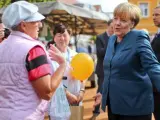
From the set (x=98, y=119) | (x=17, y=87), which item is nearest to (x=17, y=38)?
(x=17, y=87)

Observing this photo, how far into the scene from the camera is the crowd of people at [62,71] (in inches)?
114

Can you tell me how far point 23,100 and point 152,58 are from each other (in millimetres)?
1226

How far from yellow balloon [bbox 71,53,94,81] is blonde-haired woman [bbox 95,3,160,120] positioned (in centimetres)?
85

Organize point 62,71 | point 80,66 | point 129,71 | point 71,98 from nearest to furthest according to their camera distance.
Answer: point 62,71
point 129,71
point 71,98
point 80,66

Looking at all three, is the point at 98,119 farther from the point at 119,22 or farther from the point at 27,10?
the point at 27,10

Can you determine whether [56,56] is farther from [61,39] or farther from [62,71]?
[61,39]

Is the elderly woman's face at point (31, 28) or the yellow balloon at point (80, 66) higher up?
the elderly woman's face at point (31, 28)

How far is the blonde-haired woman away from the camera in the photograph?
3.59 m

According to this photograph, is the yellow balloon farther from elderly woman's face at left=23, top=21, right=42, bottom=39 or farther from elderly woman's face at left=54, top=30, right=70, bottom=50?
elderly woman's face at left=23, top=21, right=42, bottom=39

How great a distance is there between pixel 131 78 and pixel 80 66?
1201 mm

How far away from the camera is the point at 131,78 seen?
11.9 feet

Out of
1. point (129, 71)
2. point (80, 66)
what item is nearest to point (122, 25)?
point (129, 71)

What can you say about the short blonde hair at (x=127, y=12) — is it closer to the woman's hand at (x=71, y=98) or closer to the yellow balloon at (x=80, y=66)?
the yellow balloon at (x=80, y=66)

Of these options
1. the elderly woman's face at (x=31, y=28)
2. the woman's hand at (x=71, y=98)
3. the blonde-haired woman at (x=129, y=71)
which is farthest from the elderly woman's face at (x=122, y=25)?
the woman's hand at (x=71, y=98)
